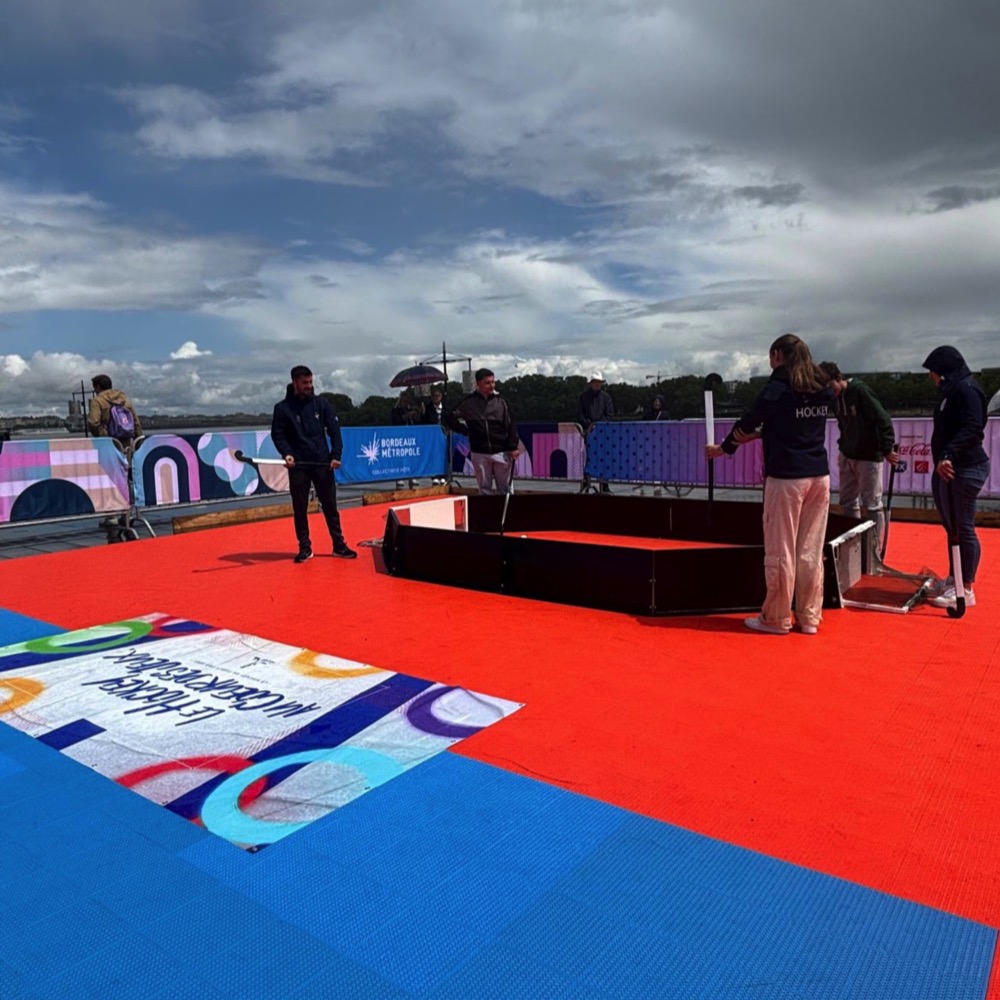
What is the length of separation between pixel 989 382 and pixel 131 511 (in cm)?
3367

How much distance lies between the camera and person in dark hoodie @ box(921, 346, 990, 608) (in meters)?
5.83

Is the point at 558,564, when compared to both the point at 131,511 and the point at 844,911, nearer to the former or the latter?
the point at 844,911

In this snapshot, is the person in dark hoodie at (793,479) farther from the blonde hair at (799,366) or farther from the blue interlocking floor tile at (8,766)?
the blue interlocking floor tile at (8,766)

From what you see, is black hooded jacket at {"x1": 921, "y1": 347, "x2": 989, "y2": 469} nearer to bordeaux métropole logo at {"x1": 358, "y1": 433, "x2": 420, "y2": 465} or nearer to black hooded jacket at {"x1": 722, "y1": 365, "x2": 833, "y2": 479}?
black hooded jacket at {"x1": 722, "y1": 365, "x2": 833, "y2": 479}

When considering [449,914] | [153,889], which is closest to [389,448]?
[153,889]

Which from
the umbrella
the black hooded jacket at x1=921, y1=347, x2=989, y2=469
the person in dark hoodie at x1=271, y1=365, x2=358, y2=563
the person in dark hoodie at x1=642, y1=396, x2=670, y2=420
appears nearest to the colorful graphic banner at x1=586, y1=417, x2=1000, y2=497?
the person in dark hoodie at x1=642, y1=396, x2=670, y2=420

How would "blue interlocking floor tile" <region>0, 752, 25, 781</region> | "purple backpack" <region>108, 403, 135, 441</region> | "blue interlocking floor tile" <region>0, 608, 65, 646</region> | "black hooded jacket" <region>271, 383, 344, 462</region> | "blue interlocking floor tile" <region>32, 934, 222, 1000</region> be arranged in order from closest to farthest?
"blue interlocking floor tile" <region>32, 934, 222, 1000</region>
"blue interlocking floor tile" <region>0, 752, 25, 781</region>
"blue interlocking floor tile" <region>0, 608, 65, 646</region>
"black hooded jacket" <region>271, 383, 344, 462</region>
"purple backpack" <region>108, 403, 135, 441</region>

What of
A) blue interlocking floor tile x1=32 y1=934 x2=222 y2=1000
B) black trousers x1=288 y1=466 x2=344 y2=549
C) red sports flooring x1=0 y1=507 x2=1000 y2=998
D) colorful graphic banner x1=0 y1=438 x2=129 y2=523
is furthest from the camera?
colorful graphic banner x1=0 y1=438 x2=129 y2=523

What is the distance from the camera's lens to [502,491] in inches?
392

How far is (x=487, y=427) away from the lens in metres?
9.37

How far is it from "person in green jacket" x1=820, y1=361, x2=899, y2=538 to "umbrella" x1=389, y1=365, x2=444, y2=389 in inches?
928

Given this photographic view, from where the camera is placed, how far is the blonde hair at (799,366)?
5.30 meters

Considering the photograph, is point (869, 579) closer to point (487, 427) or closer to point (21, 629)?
point (487, 427)

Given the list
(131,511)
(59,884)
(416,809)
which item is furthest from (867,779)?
(131,511)
